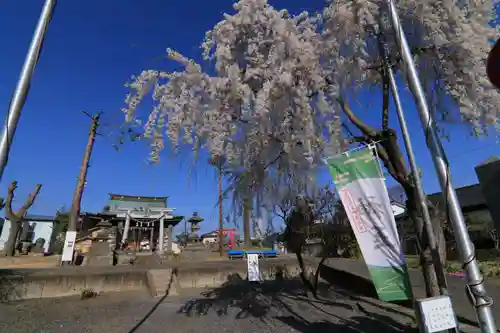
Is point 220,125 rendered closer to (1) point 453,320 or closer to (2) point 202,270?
(1) point 453,320

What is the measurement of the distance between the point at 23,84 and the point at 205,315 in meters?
8.17

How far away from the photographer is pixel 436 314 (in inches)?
153

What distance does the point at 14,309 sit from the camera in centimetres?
1030

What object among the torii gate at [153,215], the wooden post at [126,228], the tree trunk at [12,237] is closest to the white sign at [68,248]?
the tree trunk at [12,237]

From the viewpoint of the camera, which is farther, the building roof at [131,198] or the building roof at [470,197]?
the building roof at [131,198]

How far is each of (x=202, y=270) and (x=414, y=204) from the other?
11175mm

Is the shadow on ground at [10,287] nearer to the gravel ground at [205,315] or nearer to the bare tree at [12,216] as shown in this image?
the gravel ground at [205,315]

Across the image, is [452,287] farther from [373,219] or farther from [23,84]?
[23,84]

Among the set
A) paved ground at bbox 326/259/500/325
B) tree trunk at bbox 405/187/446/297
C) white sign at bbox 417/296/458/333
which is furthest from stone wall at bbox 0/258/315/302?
Answer: white sign at bbox 417/296/458/333

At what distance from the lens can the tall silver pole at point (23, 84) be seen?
388cm

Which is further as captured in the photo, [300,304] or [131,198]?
[131,198]

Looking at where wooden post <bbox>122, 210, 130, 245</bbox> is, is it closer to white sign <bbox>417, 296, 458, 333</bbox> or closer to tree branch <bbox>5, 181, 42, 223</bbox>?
tree branch <bbox>5, 181, 42, 223</bbox>

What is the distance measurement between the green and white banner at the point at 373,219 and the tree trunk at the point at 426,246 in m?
1.33

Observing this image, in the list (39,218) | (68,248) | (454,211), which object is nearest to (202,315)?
(454,211)
